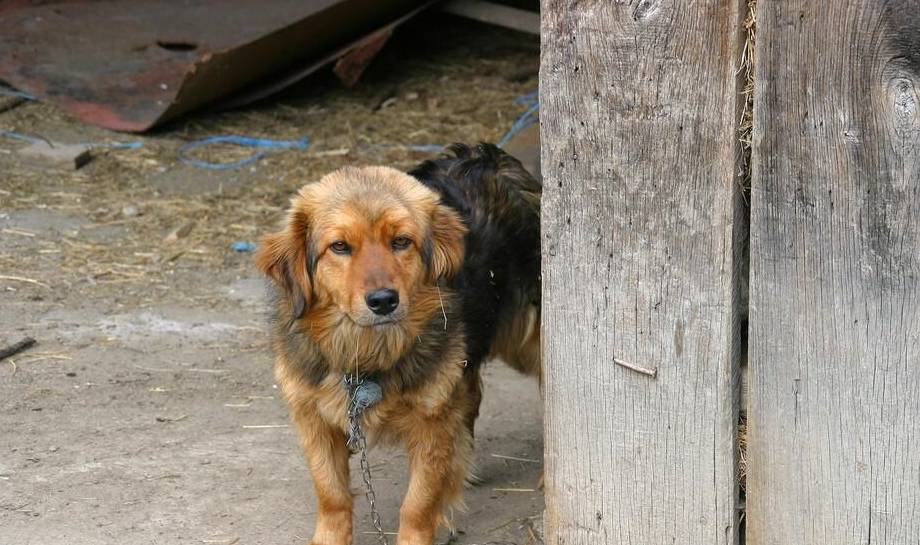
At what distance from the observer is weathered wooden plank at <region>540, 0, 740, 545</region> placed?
3680 mm

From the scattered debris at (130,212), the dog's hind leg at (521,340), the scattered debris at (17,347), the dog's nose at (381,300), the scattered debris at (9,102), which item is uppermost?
the scattered debris at (9,102)

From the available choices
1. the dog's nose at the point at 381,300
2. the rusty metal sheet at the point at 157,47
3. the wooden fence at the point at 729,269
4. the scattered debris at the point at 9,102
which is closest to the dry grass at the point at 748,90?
the wooden fence at the point at 729,269

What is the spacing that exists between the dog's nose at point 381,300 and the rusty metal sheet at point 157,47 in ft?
17.4

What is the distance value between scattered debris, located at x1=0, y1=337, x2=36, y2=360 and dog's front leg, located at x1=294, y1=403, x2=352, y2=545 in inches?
89.6

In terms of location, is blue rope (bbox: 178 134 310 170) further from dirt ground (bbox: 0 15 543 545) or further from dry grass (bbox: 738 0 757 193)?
dry grass (bbox: 738 0 757 193)

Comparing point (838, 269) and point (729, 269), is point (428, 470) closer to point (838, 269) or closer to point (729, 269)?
point (729, 269)

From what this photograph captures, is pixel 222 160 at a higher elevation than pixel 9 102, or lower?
lower

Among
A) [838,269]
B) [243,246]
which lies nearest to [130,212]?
[243,246]

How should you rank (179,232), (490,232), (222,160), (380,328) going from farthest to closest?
1. (222,160)
2. (179,232)
3. (490,232)
4. (380,328)

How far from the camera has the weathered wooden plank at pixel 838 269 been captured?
11.1 feet

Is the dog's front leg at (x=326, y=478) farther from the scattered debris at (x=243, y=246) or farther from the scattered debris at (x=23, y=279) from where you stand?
the scattered debris at (x=243, y=246)

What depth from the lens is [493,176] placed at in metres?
5.36

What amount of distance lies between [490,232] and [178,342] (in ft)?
7.28

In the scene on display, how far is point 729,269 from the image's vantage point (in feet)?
12.2
